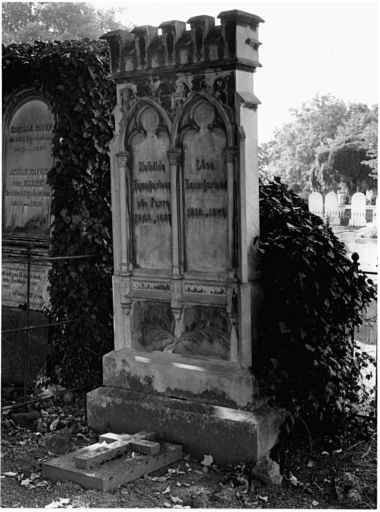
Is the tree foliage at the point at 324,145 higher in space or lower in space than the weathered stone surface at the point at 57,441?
higher

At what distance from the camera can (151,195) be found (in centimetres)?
544

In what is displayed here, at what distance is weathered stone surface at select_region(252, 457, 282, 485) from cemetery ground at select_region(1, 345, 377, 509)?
34mm

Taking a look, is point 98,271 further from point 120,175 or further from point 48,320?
point 120,175

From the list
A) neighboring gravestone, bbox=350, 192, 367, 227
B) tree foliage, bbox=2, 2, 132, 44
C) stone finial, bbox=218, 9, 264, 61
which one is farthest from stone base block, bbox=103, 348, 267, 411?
tree foliage, bbox=2, 2, 132, 44

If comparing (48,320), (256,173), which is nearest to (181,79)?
(256,173)

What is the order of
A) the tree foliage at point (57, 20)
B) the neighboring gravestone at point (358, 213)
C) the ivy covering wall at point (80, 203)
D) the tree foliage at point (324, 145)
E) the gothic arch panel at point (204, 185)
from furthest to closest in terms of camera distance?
the tree foliage at point (324, 145) < the tree foliage at point (57, 20) < the neighboring gravestone at point (358, 213) < the ivy covering wall at point (80, 203) < the gothic arch panel at point (204, 185)

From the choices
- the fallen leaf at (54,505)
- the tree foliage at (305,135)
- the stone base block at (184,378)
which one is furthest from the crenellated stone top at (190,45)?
the tree foliage at (305,135)

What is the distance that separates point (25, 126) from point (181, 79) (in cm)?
276

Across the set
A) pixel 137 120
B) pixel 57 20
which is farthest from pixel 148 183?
pixel 57 20

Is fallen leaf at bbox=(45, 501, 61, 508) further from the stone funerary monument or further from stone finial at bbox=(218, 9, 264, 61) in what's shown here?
stone finial at bbox=(218, 9, 264, 61)

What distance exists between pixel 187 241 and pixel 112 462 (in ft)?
5.60

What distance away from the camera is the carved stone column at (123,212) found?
5516 mm

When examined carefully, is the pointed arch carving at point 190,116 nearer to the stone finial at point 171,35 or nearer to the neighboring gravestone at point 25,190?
the stone finial at point 171,35

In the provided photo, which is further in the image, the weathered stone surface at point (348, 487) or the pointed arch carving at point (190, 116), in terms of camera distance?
the pointed arch carving at point (190, 116)
